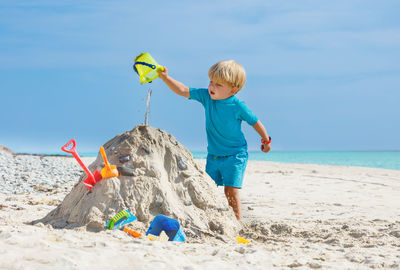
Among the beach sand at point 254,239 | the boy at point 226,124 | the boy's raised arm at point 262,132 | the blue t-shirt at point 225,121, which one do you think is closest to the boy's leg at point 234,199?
the boy at point 226,124

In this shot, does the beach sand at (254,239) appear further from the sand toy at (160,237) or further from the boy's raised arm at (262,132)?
the boy's raised arm at (262,132)

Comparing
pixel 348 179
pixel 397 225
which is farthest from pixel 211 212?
pixel 348 179

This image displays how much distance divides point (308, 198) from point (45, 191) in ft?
14.5

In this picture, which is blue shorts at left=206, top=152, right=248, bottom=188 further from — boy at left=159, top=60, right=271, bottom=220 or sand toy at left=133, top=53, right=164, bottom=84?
sand toy at left=133, top=53, right=164, bottom=84

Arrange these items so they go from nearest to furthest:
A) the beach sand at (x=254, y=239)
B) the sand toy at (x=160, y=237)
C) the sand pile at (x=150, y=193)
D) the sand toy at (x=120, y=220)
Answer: the beach sand at (x=254, y=239) < the sand toy at (x=160, y=237) < the sand toy at (x=120, y=220) < the sand pile at (x=150, y=193)

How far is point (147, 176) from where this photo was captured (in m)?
3.86

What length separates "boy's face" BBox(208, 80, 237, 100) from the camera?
432 cm

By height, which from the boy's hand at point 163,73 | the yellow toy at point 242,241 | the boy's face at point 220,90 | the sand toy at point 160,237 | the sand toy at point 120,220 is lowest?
the yellow toy at point 242,241

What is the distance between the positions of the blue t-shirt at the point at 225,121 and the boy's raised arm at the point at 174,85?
7 centimetres

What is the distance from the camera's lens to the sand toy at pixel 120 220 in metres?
3.49

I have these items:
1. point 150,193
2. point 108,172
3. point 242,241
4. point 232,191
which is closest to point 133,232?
point 150,193

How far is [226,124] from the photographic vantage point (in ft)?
14.6

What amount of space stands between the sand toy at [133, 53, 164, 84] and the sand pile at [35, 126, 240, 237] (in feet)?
1.60

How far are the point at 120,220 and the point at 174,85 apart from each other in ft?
5.15
